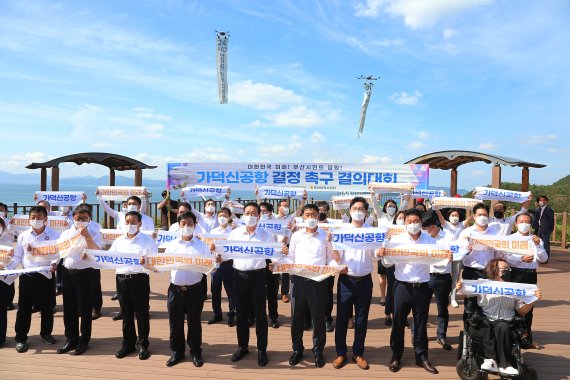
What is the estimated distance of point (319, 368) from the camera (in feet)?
16.1

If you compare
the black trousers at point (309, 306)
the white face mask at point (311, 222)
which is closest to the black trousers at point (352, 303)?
the black trousers at point (309, 306)

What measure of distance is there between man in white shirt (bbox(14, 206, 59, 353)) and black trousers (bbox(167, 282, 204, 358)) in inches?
74.5

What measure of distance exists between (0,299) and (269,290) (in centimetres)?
383

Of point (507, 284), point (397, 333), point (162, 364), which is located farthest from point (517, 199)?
point (162, 364)

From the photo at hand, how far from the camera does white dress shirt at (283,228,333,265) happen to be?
503 cm

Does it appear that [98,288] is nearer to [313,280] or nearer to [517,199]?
[313,280]

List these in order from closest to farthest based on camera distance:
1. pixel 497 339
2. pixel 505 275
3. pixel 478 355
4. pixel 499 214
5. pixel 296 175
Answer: pixel 497 339 → pixel 478 355 → pixel 505 275 → pixel 499 214 → pixel 296 175

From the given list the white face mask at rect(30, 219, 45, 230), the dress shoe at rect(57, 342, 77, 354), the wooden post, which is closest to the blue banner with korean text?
the wooden post

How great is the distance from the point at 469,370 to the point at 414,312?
32.2 inches

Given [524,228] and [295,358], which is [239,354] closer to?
[295,358]

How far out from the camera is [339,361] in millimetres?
4895

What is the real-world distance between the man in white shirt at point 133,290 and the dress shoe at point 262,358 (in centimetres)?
147

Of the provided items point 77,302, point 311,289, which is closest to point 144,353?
point 77,302

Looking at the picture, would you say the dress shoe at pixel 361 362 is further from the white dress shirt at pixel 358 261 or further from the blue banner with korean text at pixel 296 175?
the blue banner with korean text at pixel 296 175
